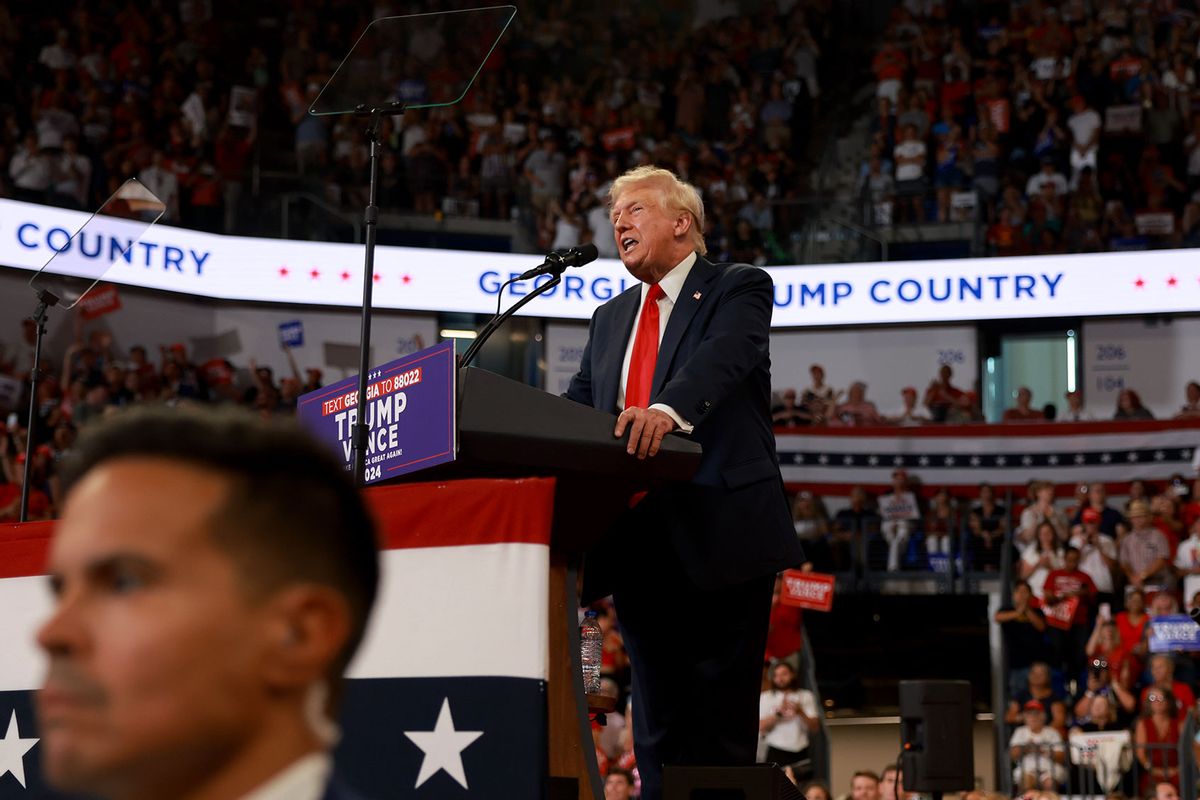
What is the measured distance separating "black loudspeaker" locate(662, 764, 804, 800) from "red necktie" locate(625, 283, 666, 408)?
0.74m

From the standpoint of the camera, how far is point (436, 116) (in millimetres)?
16609

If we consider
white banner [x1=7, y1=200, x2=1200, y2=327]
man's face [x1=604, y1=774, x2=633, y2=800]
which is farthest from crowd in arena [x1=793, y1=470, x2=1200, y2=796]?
white banner [x1=7, y1=200, x2=1200, y2=327]

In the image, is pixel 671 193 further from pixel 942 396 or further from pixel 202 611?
pixel 942 396

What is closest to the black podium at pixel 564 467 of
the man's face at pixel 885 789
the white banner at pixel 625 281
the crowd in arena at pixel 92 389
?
the man's face at pixel 885 789

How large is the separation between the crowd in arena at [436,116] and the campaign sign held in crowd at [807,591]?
6374 millimetres

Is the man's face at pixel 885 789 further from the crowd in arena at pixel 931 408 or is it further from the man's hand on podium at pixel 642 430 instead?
the crowd in arena at pixel 931 408

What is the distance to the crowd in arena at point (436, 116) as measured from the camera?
15289mm

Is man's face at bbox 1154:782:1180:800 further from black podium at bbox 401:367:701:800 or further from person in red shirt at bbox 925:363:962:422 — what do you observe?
person in red shirt at bbox 925:363:962:422

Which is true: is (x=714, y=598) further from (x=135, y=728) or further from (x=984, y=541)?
(x=984, y=541)

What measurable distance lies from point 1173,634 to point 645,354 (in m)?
6.88

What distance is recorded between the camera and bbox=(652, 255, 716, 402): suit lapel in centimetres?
292

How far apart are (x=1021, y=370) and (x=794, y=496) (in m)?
4.47

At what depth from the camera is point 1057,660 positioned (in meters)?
10.0

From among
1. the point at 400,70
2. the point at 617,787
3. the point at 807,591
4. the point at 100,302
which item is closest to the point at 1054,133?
the point at 807,591
